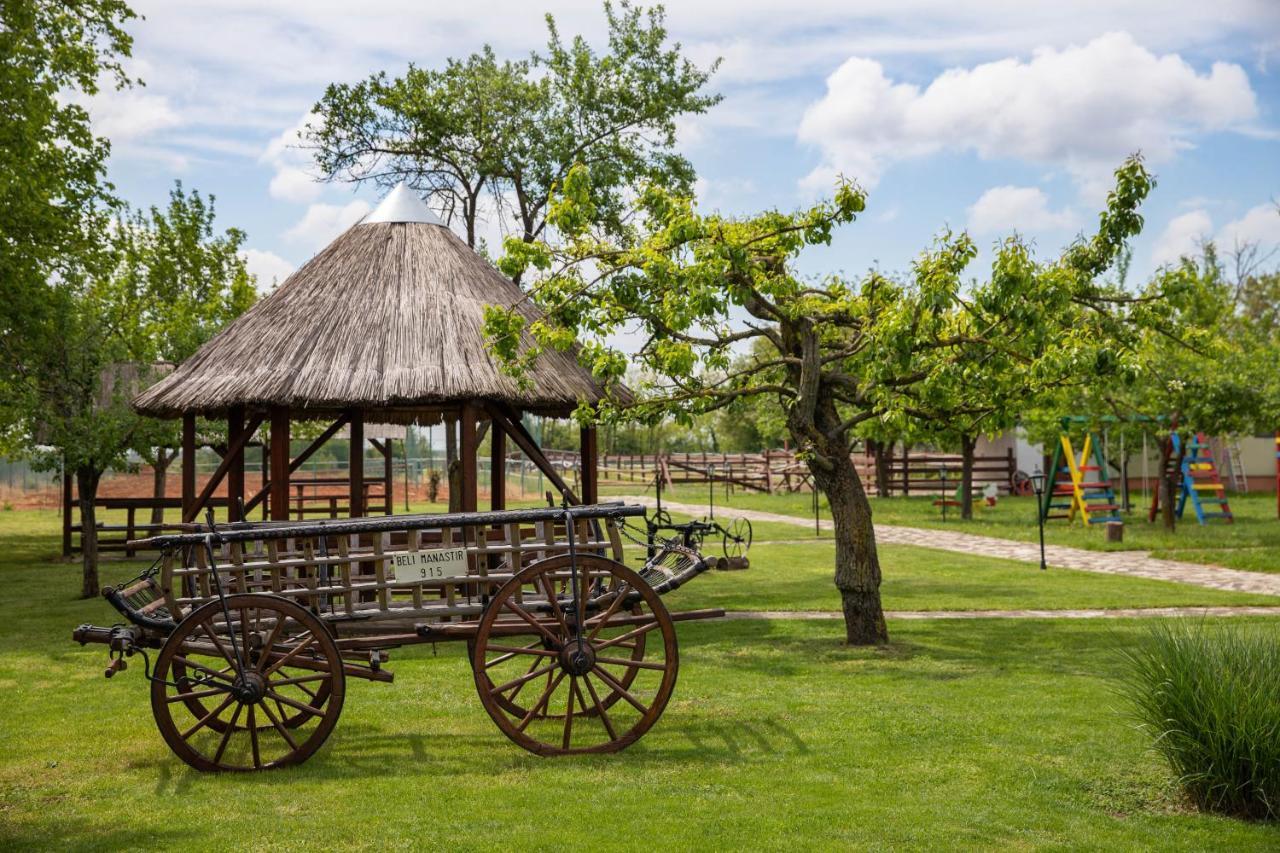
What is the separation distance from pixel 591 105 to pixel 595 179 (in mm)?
1635

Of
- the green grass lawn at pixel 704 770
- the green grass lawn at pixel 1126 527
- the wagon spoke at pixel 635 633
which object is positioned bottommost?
the green grass lawn at pixel 704 770

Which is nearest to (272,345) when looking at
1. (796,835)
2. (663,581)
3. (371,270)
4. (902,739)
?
(371,270)

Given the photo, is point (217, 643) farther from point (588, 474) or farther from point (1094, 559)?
point (1094, 559)

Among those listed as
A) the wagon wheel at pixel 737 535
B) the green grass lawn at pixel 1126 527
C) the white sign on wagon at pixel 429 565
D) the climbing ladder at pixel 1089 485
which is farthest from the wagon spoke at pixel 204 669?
the climbing ladder at pixel 1089 485

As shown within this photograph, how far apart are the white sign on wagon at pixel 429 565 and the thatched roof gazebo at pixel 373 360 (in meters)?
4.99

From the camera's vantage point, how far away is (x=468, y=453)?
44.2ft

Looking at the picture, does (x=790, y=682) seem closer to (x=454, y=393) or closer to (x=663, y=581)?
(x=663, y=581)

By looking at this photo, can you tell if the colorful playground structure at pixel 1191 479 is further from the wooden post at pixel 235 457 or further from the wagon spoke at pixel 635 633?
the wagon spoke at pixel 635 633

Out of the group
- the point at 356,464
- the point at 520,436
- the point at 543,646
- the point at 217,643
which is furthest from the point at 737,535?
the point at 217,643

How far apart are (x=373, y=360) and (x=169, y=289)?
12523 millimetres

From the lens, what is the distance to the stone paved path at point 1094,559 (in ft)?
57.0

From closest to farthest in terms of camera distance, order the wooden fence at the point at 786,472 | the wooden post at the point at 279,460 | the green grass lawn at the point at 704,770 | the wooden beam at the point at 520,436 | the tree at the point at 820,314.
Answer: the green grass lawn at the point at 704,770 < the tree at the point at 820,314 < the wooden post at the point at 279,460 < the wooden beam at the point at 520,436 < the wooden fence at the point at 786,472

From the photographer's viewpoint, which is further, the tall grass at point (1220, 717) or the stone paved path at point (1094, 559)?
the stone paved path at point (1094, 559)

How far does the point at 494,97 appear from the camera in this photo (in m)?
23.9
